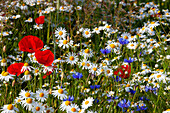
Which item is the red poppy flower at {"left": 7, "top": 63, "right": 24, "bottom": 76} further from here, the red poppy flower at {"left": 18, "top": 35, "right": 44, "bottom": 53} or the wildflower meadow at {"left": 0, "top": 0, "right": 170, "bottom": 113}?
the red poppy flower at {"left": 18, "top": 35, "right": 44, "bottom": 53}

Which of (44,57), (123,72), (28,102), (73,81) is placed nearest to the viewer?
(28,102)

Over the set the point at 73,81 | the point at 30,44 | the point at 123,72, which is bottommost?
the point at 73,81

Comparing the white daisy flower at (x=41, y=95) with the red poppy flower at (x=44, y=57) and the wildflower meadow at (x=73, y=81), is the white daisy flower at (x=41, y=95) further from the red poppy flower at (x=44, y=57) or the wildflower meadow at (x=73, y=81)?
the red poppy flower at (x=44, y=57)

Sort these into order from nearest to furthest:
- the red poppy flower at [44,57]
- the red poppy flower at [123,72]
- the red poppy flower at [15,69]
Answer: the red poppy flower at [44,57], the red poppy flower at [15,69], the red poppy flower at [123,72]

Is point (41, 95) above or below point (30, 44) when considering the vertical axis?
below

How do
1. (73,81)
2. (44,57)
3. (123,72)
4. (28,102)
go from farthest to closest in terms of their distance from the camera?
(73,81) < (123,72) < (44,57) < (28,102)

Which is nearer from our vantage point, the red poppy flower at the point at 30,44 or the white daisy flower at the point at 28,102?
the white daisy flower at the point at 28,102

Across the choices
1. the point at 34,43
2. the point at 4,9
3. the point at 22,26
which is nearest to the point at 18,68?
the point at 34,43

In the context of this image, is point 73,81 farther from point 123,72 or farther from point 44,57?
point 44,57

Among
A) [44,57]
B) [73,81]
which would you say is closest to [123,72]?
[73,81]

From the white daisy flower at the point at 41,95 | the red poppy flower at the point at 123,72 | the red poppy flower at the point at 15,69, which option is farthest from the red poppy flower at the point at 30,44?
the red poppy flower at the point at 123,72

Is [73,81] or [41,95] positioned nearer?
[41,95]
